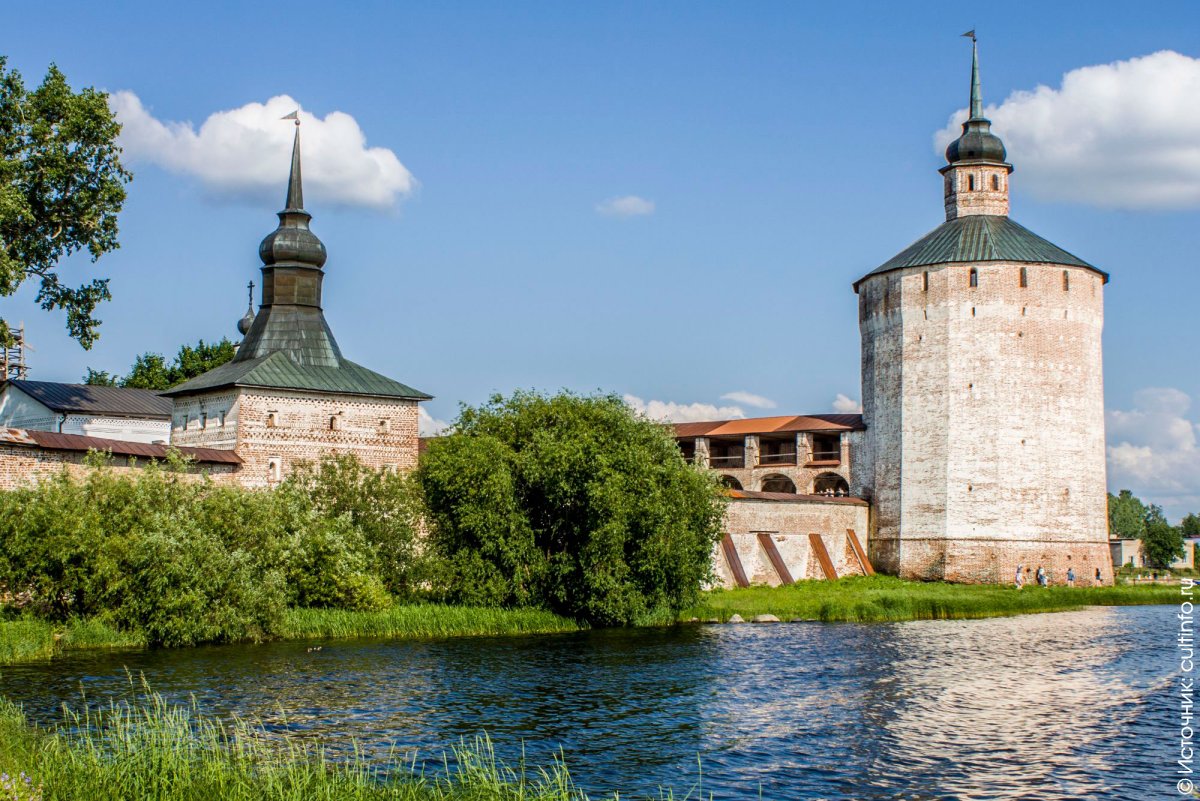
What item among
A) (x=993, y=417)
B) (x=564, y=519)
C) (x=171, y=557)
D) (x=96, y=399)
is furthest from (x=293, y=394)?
(x=993, y=417)

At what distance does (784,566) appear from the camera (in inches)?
1299

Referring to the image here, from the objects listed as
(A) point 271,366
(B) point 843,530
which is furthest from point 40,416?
(B) point 843,530

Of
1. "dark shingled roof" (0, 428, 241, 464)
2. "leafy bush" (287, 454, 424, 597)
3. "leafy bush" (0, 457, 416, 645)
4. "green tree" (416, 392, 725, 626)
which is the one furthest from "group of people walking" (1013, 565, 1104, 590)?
"dark shingled roof" (0, 428, 241, 464)

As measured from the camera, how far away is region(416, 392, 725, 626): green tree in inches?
885

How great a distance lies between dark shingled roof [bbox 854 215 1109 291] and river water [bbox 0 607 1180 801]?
16.9 metres

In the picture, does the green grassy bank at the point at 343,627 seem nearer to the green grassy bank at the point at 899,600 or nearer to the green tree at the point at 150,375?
the green grassy bank at the point at 899,600

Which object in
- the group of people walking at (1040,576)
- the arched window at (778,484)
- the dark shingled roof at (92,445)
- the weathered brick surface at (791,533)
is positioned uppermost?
the arched window at (778,484)

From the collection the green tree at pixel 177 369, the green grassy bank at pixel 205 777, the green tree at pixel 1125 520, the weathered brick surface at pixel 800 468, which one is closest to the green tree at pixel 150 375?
the green tree at pixel 177 369

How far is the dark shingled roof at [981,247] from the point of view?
117 feet

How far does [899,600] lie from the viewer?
27.9 metres

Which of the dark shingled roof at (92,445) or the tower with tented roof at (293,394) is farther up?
the tower with tented roof at (293,394)

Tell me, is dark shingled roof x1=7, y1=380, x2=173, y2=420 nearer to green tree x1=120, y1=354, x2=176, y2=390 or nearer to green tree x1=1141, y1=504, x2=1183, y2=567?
green tree x1=120, y1=354, x2=176, y2=390

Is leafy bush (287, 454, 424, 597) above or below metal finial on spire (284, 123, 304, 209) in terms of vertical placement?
below

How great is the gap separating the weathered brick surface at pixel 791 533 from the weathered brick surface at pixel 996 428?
144 cm
